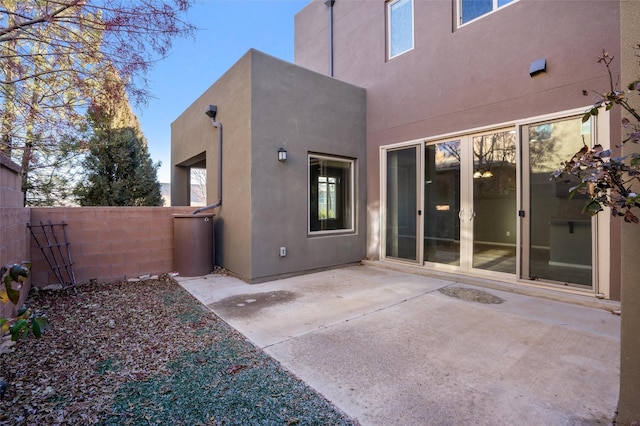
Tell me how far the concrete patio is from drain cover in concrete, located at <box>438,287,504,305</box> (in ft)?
0.04

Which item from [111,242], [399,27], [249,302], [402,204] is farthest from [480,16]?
[111,242]

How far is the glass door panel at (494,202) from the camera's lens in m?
4.41

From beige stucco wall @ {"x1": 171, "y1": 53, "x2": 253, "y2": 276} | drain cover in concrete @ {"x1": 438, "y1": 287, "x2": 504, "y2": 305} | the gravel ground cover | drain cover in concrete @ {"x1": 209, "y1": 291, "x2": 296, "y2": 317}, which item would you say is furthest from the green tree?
drain cover in concrete @ {"x1": 438, "y1": 287, "x2": 504, "y2": 305}

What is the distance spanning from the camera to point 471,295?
4.04 metres

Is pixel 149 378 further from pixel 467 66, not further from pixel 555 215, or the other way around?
pixel 467 66

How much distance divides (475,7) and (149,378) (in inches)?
250

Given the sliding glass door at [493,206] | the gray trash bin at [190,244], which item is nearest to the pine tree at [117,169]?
A: the gray trash bin at [190,244]

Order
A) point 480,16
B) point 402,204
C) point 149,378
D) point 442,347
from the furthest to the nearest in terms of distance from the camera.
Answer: point 402,204, point 480,16, point 442,347, point 149,378

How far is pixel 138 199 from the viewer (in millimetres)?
9031

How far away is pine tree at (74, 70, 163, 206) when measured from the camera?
8281mm

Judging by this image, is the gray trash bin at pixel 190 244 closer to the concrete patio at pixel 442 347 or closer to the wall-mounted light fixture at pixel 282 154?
the concrete patio at pixel 442 347

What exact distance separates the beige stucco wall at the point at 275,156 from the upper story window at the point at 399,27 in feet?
3.46

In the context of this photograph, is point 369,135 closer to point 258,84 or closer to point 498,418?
point 258,84

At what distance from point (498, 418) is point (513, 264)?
129 inches
